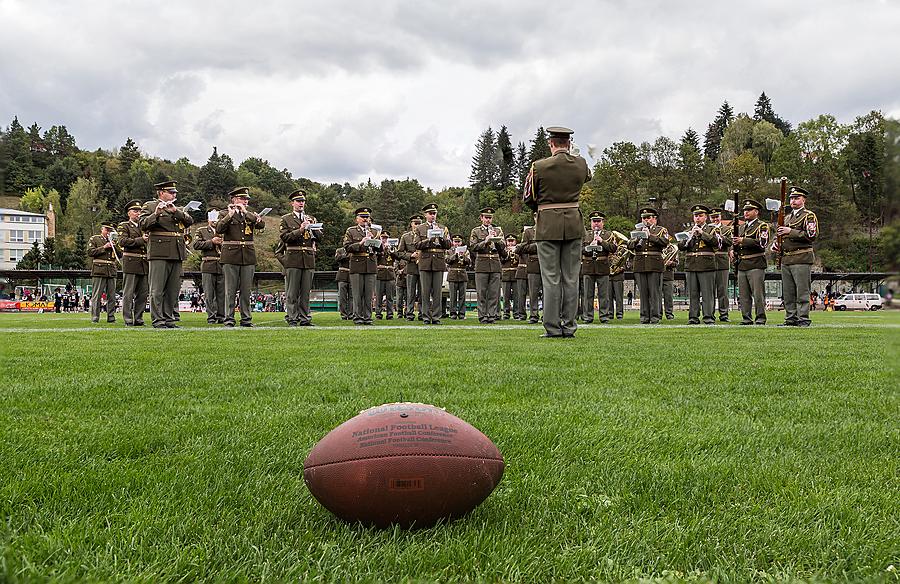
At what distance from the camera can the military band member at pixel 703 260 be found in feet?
53.7

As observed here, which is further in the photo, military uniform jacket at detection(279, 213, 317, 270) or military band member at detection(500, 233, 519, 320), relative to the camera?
military band member at detection(500, 233, 519, 320)

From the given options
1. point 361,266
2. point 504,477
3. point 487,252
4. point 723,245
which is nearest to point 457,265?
point 487,252

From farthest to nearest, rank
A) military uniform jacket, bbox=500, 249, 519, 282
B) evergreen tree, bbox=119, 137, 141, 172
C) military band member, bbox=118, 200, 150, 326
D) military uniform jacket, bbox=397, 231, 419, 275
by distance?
evergreen tree, bbox=119, 137, 141, 172, military uniform jacket, bbox=500, 249, 519, 282, military uniform jacket, bbox=397, 231, 419, 275, military band member, bbox=118, 200, 150, 326

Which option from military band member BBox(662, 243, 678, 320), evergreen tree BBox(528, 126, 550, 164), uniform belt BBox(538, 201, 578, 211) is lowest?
military band member BBox(662, 243, 678, 320)

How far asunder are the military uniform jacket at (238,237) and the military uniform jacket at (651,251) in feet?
31.1

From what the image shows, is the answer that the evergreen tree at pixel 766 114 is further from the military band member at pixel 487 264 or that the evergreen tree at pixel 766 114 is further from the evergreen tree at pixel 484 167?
Answer: the military band member at pixel 487 264

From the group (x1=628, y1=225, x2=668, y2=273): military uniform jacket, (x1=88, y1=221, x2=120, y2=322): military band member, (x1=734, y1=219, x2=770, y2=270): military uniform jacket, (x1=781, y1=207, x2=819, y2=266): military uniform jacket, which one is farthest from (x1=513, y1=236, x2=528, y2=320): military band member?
(x1=88, y1=221, x2=120, y2=322): military band member

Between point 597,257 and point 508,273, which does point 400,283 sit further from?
point 597,257

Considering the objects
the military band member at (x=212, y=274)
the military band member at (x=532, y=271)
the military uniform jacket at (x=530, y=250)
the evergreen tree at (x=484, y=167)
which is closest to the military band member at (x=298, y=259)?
the military band member at (x=212, y=274)

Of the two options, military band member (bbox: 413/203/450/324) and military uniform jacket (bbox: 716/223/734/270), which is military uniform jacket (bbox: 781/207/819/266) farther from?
military band member (bbox: 413/203/450/324)

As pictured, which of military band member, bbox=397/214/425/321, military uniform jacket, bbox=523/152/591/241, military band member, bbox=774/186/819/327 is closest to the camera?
military uniform jacket, bbox=523/152/591/241

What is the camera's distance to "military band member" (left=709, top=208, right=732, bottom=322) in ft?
55.8

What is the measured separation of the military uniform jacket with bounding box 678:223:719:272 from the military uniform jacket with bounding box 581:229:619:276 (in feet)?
6.63

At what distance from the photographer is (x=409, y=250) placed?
20188mm
